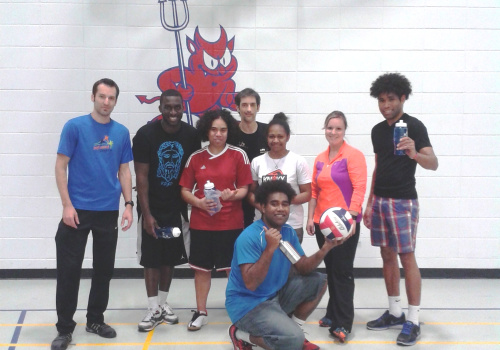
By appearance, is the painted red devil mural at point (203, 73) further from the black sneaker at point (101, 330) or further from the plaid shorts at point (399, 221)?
the black sneaker at point (101, 330)

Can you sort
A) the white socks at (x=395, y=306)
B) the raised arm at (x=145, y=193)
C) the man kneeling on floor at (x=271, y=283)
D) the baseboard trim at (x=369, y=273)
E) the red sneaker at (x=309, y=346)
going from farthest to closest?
the baseboard trim at (x=369, y=273), the white socks at (x=395, y=306), the raised arm at (x=145, y=193), the red sneaker at (x=309, y=346), the man kneeling on floor at (x=271, y=283)

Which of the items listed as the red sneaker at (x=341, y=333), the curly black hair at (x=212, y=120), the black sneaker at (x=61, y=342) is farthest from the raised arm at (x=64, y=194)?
the red sneaker at (x=341, y=333)

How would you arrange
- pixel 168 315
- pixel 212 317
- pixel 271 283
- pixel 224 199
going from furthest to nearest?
pixel 212 317, pixel 168 315, pixel 224 199, pixel 271 283

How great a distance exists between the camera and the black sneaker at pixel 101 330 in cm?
371

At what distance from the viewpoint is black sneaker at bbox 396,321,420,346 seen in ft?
11.7

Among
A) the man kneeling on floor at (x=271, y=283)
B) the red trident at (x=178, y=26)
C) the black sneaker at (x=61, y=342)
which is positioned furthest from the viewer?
the red trident at (x=178, y=26)

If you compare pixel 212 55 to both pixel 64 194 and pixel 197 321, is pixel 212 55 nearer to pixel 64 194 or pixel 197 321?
pixel 64 194

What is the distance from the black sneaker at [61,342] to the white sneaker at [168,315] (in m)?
0.75

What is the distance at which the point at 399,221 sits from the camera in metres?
3.63

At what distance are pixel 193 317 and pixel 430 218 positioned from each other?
2793 millimetres

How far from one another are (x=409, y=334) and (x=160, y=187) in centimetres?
216

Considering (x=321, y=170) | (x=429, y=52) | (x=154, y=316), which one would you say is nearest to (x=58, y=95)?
(x=154, y=316)

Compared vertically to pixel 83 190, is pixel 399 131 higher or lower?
higher

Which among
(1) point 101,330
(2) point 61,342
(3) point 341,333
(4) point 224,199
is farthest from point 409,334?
(2) point 61,342
